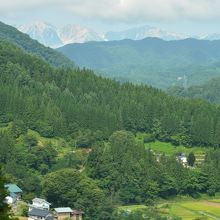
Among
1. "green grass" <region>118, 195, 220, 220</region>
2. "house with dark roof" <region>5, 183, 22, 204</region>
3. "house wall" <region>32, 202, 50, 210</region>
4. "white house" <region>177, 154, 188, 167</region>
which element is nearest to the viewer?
"house wall" <region>32, 202, 50, 210</region>

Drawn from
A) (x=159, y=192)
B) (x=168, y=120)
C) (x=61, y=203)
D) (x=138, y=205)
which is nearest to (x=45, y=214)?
(x=61, y=203)

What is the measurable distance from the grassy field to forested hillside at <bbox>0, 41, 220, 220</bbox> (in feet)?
7.24

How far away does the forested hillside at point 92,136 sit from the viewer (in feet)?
202

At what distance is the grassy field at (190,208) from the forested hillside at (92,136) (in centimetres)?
221

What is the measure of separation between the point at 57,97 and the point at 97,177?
2736cm

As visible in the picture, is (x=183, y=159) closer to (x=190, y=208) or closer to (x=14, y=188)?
(x=190, y=208)

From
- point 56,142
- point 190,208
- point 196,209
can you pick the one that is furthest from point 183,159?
point 196,209

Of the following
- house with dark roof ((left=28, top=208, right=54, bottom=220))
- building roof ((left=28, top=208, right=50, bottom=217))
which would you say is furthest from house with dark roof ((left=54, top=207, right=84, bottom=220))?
building roof ((left=28, top=208, right=50, bottom=217))

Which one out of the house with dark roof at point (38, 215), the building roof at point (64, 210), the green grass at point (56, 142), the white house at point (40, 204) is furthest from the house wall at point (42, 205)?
the green grass at point (56, 142)

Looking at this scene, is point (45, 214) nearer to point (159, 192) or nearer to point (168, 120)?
point (159, 192)

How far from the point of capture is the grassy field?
62.1 m

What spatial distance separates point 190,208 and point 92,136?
22360mm

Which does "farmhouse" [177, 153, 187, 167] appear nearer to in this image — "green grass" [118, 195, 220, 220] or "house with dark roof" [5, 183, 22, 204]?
"green grass" [118, 195, 220, 220]

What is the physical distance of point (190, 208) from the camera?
220ft
